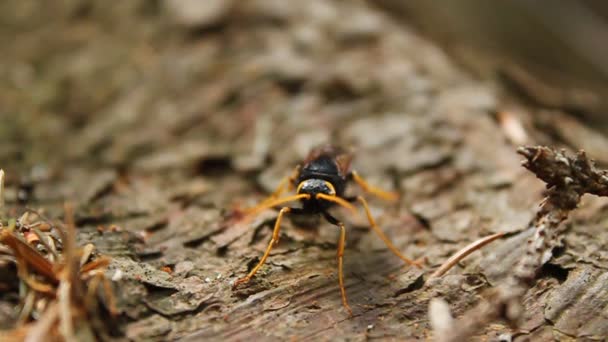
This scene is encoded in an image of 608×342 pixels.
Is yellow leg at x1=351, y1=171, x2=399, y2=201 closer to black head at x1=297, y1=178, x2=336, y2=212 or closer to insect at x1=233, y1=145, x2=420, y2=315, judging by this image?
insect at x1=233, y1=145, x2=420, y2=315

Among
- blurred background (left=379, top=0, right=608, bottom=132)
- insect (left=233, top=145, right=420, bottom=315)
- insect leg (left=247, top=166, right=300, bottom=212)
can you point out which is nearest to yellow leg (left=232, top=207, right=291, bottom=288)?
insect (left=233, top=145, right=420, bottom=315)

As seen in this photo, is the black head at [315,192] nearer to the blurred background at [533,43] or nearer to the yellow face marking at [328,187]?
the yellow face marking at [328,187]

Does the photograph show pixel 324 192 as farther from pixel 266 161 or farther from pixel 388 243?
pixel 266 161

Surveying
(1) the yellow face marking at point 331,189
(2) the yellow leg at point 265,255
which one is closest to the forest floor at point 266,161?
(2) the yellow leg at point 265,255

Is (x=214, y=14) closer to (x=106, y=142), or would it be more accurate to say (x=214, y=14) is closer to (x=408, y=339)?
(x=106, y=142)

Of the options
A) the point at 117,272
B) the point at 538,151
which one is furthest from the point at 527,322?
the point at 117,272

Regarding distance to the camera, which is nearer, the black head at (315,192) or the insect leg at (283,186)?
the black head at (315,192)
